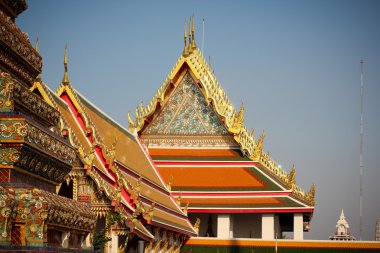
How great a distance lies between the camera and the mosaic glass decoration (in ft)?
91.8

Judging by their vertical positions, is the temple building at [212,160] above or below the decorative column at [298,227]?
above

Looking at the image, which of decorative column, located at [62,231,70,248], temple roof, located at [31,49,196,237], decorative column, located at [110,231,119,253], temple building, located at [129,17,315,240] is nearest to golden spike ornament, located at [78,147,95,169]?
temple roof, located at [31,49,196,237]

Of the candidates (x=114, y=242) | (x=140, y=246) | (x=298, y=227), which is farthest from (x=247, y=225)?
(x=114, y=242)

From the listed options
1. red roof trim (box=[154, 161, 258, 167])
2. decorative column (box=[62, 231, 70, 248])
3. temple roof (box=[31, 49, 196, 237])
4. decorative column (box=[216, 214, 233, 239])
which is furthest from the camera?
red roof trim (box=[154, 161, 258, 167])

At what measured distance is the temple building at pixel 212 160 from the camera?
25562 millimetres

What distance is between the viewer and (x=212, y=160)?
27.0 meters

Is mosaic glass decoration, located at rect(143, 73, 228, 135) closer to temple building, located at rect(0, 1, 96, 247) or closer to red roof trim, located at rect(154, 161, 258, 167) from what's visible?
red roof trim, located at rect(154, 161, 258, 167)

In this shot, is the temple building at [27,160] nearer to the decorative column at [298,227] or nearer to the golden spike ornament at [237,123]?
the decorative column at [298,227]

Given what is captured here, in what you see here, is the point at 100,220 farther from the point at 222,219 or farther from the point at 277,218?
the point at 277,218

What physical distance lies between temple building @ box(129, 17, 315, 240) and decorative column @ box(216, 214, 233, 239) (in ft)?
0.10

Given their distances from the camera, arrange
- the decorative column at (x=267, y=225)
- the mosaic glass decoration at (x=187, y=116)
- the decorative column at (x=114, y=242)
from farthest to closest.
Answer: the mosaic glass decoration at (x=187, y=116) < the decorative column at (x=267, y=225) < the decorative column at (x=114, y=242)

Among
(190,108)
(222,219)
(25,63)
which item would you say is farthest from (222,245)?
(25,63)

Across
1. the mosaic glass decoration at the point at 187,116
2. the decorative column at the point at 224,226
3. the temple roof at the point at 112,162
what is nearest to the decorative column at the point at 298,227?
the decorative column at the point at 224,226

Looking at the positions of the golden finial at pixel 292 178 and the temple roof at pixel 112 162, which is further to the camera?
the golden finial at pixel 292 178
